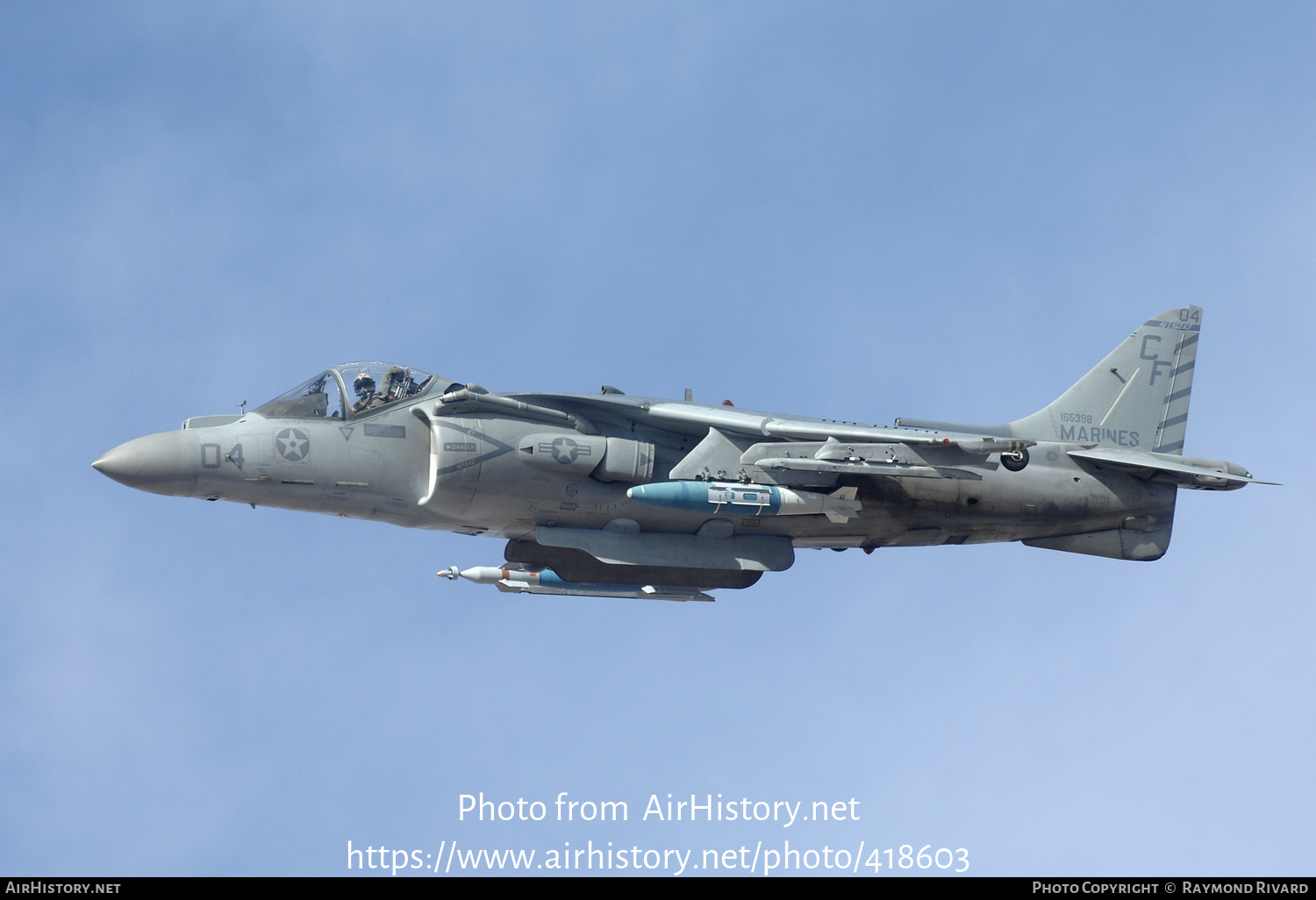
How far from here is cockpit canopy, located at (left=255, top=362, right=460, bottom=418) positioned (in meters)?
18.2

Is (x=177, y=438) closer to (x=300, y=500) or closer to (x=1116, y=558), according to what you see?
(x=300, y=500)

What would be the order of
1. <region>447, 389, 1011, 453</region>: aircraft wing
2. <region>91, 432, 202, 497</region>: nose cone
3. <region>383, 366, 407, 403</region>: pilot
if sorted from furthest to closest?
1. <region>447, 389, 1011, 453</region>: aircraft wing
2. <region>383, 366, 407, 403</region>: pilot
3. <region>91, 432, 202, 497</region>: nose cone

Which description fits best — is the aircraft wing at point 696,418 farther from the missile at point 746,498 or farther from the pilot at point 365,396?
the pilot at point 365,396

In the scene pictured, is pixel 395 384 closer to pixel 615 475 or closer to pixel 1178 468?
pixel 615 475

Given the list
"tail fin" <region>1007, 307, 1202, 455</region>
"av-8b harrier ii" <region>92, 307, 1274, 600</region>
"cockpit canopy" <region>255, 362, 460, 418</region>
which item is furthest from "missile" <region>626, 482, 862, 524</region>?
"tail fin" <region>1007, 307, 1202, 455</region>

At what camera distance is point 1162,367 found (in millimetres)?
22781

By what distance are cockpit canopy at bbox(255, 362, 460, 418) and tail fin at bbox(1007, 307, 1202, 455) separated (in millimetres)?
8858

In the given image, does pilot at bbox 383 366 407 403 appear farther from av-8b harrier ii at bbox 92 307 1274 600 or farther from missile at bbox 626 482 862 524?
missile at bbox 626 482 862 524

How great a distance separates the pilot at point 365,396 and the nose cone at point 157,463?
1.93 m

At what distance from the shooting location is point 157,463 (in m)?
17.5

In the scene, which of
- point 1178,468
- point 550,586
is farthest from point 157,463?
point 1178,468

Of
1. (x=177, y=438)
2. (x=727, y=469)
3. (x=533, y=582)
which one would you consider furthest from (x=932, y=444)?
(x=177, y=438)

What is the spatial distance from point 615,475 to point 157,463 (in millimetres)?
5388
